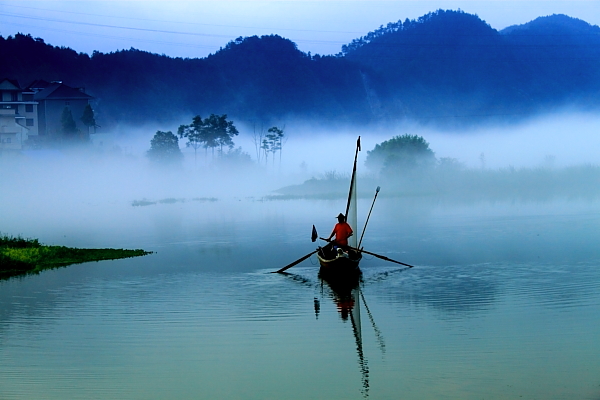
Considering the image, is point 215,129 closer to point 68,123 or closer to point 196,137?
point 196,137

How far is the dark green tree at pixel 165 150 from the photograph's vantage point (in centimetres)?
13400

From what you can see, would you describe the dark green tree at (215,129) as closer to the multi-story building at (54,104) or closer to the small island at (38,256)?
the multi-story building at (54,104)

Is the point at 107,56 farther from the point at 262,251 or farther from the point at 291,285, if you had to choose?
the point at 291,285

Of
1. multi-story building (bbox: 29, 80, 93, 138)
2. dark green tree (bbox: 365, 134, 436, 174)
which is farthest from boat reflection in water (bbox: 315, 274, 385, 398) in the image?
multi-story building (bbox: 29, 80, 93, 138)

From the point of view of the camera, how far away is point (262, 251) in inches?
1761

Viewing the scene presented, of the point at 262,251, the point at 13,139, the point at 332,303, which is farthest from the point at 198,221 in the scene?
the point at 13,139

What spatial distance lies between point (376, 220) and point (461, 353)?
4908 cm

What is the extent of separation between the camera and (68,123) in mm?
125188

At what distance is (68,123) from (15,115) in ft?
26.9

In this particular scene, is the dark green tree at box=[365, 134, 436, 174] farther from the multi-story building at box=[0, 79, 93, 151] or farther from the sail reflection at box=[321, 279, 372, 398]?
the sail reflection at box=[321, 279, 372, 398]

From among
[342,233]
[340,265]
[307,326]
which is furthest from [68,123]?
[307,326]

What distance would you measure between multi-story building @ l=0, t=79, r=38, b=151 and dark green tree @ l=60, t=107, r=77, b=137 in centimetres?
556

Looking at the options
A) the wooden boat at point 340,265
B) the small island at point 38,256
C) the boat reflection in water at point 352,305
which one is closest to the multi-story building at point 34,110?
the small island at point 38,256

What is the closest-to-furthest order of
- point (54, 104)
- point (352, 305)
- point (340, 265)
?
point (352, 305) → point (340, 265) → point (54, 104)
